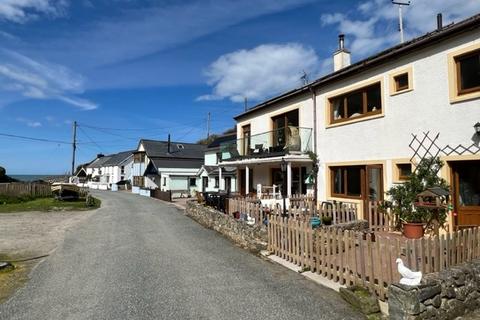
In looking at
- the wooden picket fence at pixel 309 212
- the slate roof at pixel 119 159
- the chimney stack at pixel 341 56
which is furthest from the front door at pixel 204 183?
the slate roof at pixel 119 159

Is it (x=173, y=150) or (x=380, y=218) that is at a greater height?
(x=173, y=150)

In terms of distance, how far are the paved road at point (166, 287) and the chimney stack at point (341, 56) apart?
11.1 metres

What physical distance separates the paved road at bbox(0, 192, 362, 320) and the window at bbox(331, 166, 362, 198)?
5.54 m

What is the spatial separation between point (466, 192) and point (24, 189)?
117 ft

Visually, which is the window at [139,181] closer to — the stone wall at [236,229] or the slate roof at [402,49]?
the stone wall at [236,229]

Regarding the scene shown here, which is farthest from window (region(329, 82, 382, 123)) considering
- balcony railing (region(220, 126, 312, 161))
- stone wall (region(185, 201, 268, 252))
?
stone wall (region(185, 201, 268, 252))

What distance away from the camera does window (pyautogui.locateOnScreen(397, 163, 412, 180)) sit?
1134 cm

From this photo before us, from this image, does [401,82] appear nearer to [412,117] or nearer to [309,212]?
[412,117]

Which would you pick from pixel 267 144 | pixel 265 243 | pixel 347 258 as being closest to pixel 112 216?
pixel 267 144

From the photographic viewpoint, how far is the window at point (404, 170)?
11336 millimetres

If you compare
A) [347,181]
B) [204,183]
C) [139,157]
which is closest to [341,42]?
[347,181]

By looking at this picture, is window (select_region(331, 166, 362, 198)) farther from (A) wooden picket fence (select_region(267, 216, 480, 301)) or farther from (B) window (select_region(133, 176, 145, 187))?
(B) window (select_region(133, 176, 145, 187))

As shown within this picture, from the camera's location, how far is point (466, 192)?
9.73m

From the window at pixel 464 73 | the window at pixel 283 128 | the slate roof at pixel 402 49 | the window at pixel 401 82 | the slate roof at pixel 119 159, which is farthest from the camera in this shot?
the slate roof at pixel 119 159
